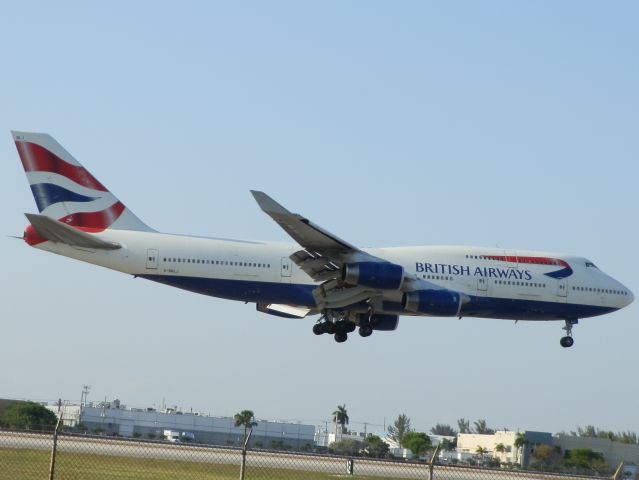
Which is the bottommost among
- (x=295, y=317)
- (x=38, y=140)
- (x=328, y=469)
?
(x=328, y=469)

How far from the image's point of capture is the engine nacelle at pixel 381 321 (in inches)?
1622

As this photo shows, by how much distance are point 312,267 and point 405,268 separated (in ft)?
12.5

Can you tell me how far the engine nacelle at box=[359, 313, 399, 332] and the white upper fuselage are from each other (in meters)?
0.96

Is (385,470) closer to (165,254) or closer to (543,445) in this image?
(165,254)

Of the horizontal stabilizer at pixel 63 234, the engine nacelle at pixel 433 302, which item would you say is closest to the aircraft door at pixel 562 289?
the engine nacelle at pixel 433 302

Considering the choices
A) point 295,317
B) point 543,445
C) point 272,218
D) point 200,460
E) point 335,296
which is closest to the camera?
point 200,460

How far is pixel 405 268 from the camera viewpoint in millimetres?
41188

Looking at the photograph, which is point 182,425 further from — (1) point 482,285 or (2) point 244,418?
(1) point 482,285

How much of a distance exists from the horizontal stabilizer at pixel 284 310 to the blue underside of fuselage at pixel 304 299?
231 centimetres

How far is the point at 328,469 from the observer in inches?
1253

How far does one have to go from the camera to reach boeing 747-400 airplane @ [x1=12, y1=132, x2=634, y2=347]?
38.5m

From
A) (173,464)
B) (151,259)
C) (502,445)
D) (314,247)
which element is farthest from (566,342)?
(502,445)

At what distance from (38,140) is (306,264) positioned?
11207mm

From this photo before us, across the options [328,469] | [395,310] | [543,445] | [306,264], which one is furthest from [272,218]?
[543,445]
